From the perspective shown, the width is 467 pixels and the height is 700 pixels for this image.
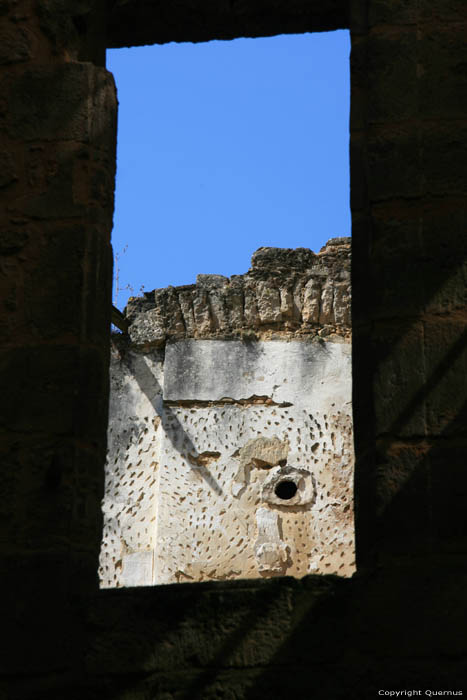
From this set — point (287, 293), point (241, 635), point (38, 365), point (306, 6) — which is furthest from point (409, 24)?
point (287, 293)

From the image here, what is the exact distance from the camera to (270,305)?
29.5 ft

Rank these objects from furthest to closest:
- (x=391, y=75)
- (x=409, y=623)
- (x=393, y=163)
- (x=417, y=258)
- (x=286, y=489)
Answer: (x=286, y=489), (x=391, y=75), (x=393, y=163), (x=417, y=258), (x=409, y=623)

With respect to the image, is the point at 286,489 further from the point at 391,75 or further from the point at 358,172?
the point at 391,75

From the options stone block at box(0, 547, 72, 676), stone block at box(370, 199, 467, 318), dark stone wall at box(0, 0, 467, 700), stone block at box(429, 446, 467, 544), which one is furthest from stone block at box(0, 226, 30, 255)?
stone block at box(429, 446, 467, 544)

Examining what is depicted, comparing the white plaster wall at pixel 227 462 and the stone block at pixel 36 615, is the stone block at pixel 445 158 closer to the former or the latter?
the stone block at pixel 36 615

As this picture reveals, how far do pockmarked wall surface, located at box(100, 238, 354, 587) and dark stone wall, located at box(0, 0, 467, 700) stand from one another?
4.65m

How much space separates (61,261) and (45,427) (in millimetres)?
600

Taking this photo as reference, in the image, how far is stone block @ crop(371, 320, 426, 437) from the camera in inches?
142

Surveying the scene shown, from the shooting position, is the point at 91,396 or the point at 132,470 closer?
the point at 91,396

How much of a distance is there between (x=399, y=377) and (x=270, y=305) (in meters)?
5.36

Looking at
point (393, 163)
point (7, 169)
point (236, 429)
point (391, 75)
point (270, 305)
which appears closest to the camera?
point (393, 163)

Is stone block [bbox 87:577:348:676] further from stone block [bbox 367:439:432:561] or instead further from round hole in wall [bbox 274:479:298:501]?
round hole in wall [bbox 274:479:298:501]

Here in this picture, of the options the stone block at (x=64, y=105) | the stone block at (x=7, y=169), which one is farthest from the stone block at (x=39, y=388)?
the stone block at (x=64, y=105)

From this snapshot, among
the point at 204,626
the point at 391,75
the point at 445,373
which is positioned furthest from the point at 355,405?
the point at 391,75
